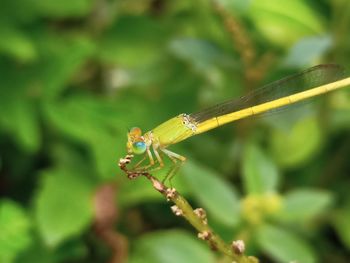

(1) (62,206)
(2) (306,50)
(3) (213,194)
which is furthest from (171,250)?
(2) (306,50)

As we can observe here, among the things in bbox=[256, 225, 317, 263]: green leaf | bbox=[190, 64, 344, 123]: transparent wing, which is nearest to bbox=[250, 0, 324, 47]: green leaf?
bbox=[190, 64, 344, 123]: transparent wing

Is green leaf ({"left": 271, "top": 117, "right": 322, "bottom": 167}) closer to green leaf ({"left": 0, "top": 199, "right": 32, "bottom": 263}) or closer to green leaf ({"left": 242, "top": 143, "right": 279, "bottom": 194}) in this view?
green leaf ({"left": 242, "top": 143, "right": 279, "bottom": 194})

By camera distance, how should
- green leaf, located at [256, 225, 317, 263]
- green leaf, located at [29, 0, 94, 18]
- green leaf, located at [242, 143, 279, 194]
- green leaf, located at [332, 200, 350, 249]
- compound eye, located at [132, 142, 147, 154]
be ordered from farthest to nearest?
green leaf, located at [29, 0, 94, 18]
green leaf, located at [332, 200, 350, 249]
green leaf, located at [242, 143, 279, 194]
green leaf, located at [256, 225, 317, 263]
compound eye, located at [132, 142, 147, 154]

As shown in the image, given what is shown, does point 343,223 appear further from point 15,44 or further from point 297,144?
point 15,44

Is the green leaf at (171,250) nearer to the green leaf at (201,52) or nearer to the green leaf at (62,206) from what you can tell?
the green leaf at (62,206)

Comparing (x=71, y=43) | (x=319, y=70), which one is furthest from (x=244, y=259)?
(x=71, y=43)
